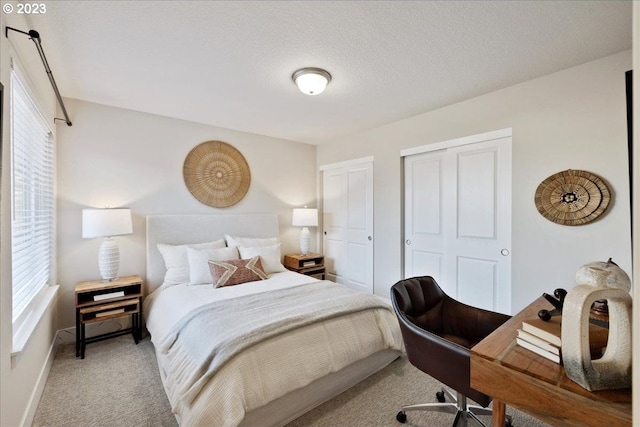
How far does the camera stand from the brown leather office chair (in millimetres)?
1337

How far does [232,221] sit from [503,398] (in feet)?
11.1

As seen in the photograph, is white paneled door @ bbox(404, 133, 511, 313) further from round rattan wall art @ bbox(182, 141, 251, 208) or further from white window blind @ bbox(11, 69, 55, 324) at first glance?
white window blind @ bbox(11, 69, 55, 324)

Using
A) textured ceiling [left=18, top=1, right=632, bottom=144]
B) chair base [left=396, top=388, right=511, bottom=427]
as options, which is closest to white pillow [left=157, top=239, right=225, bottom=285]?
textured ceiling [left=18, top=1, right=632, bottom=144]

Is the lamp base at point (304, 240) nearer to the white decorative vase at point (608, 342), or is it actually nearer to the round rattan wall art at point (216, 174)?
the round rattan wall art at point (216, 174)

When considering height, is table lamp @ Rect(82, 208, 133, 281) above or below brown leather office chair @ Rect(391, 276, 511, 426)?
above

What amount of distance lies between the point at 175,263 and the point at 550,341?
318 centimetres

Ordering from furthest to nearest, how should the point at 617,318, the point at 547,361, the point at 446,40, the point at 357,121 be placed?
1. the point at 357,121
2. the point at 446,40
3. the point at 547,361
4. the point at 617,318

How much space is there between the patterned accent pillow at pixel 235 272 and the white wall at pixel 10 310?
130 cm

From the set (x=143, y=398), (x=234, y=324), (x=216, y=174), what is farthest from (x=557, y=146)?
(x=143, y=398)

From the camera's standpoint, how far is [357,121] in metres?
3.58

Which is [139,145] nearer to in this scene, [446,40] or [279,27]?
[279,27]

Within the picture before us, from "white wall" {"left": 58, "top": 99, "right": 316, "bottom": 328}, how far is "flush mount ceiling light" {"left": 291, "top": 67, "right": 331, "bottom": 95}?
189 centimetres

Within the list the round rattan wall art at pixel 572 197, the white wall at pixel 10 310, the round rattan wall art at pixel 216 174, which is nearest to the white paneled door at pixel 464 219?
the round rattan wall art at pixel 572 197

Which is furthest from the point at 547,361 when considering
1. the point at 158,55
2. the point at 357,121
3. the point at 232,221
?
the point at 232,221
